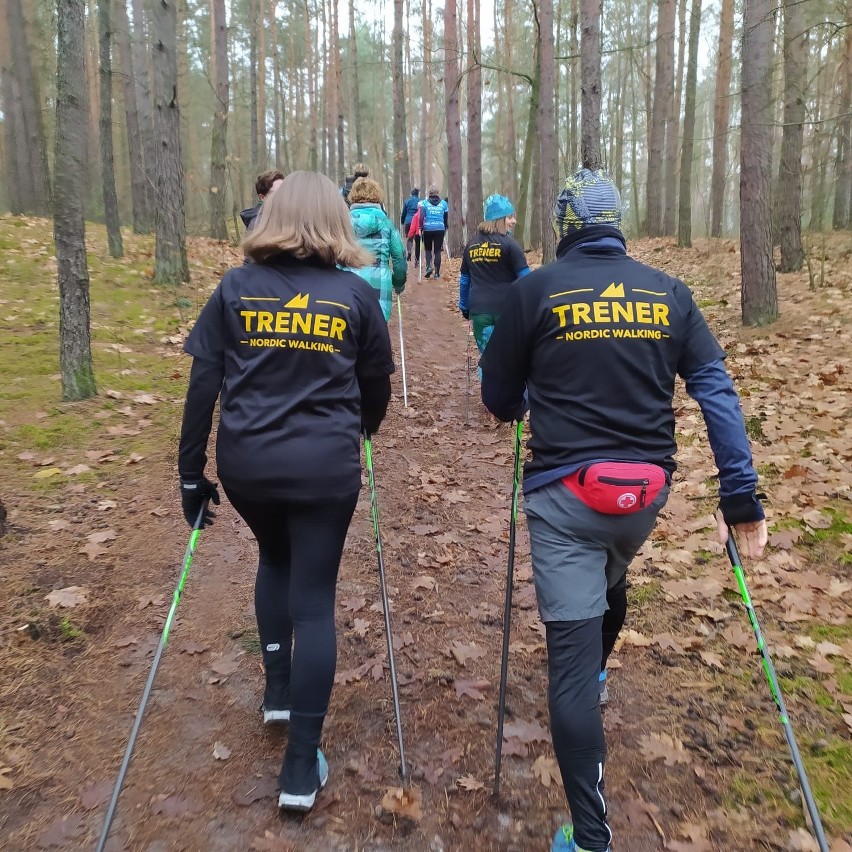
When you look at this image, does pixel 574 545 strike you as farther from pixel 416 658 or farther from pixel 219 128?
pixel 219 128

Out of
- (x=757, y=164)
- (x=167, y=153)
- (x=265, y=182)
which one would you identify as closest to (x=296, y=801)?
(x=265, y=182)

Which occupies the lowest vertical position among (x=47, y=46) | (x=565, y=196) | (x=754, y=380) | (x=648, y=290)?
(x=754, y=380)

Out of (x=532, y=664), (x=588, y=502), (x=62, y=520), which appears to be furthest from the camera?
(x=62, y=520)

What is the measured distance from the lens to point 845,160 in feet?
49.2

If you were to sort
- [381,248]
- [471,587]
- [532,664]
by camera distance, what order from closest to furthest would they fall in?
[532,664]
[471,587]
[381,248]

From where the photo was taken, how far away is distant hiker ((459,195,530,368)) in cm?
684

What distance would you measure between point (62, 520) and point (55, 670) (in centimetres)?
174

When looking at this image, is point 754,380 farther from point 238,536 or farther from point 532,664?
point 238,536

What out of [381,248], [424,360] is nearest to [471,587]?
[381,248]

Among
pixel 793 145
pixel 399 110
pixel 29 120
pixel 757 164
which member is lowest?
pixel 757 164

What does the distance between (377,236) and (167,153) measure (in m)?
6.64

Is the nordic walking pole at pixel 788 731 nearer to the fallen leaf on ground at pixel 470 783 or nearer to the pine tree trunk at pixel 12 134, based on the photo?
the fallen leaf on ground at pixel 470 783

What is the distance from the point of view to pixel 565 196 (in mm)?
2502

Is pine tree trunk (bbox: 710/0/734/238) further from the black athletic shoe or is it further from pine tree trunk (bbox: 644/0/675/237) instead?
the black athletic shoe
